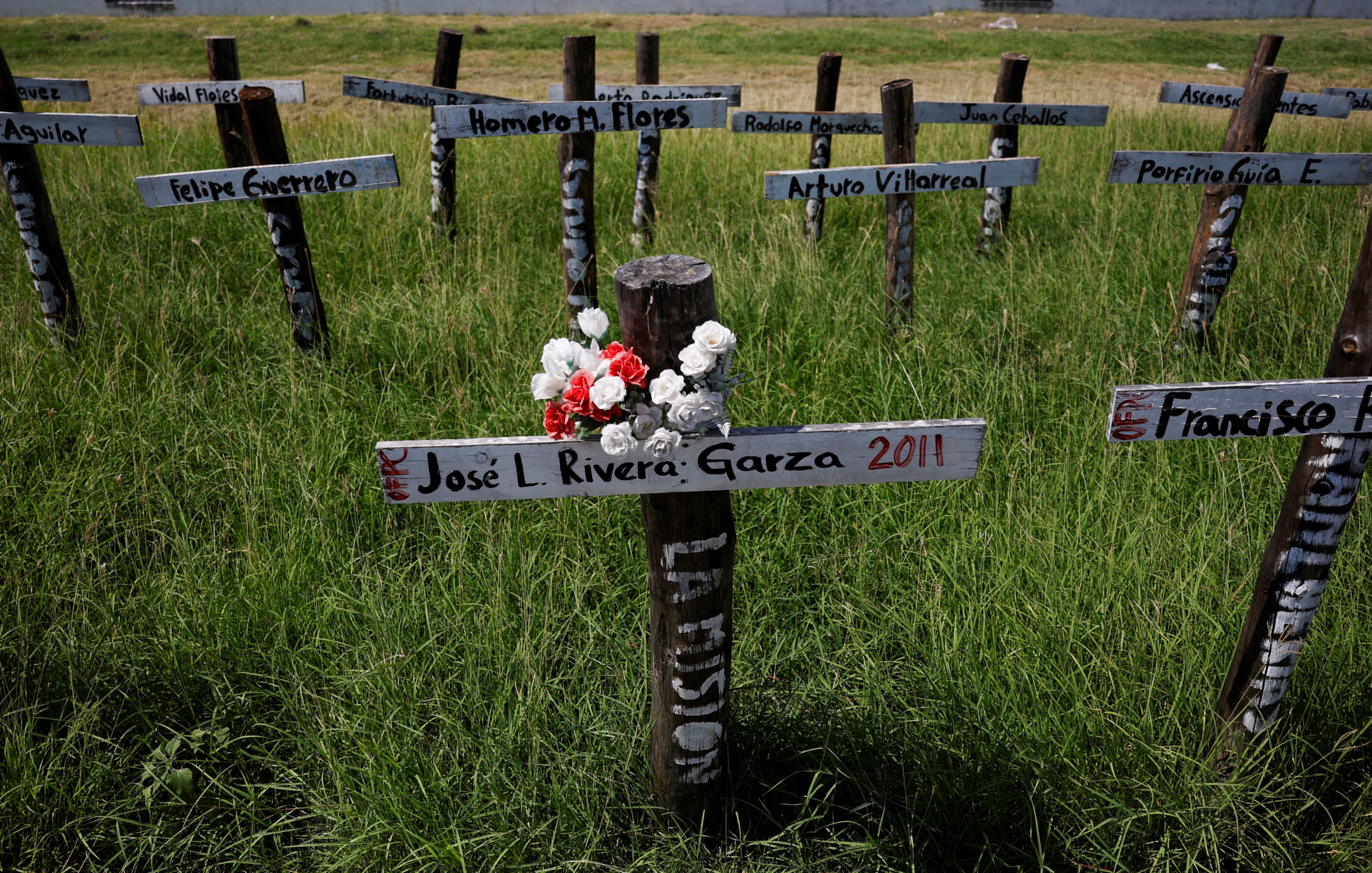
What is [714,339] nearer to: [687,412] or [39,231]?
[687,412]

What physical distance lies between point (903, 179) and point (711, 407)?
8.86ft

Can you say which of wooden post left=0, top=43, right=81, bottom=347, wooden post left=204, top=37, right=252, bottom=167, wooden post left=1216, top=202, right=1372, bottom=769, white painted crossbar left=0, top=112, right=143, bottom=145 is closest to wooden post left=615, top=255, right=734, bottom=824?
wooden post left=1216, top=202, right=1372, bottom=769

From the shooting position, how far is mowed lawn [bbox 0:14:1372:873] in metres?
1.87

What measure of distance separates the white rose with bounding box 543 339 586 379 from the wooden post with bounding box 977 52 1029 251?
428cm

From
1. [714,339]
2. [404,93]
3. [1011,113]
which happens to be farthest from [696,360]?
[404,93]

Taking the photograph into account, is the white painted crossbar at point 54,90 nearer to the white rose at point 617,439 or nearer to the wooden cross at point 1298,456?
the white rose at point 617,439

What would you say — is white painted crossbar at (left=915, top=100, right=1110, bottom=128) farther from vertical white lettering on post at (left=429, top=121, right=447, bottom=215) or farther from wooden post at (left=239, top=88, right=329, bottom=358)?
wooden post at (left=239, top=88, right=329, bottom=358)

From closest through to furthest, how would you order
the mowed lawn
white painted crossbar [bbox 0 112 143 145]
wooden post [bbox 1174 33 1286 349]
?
1. the mowed lawn
2. white painted crossbar [bbox 0 112 143 145]
3. wooden post [bbox 1174 33 1286 349]

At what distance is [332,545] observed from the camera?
103 inches

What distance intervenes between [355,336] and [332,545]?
62.5 inches

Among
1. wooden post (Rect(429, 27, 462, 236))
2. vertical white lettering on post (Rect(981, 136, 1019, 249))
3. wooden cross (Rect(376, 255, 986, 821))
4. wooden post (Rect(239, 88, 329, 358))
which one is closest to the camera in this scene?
wooden cross (Rect(376, 255, 986, 821))

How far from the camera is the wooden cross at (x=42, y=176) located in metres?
3.71

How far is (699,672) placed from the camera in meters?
1.77

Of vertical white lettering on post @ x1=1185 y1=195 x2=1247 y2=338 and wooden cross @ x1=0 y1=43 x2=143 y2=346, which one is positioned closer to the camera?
wooden cross @ x1=0 y1=43 x2=143 y2=346
